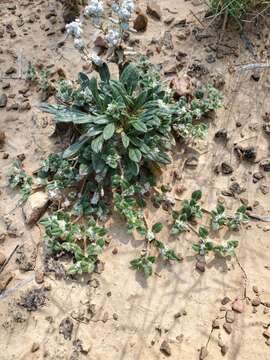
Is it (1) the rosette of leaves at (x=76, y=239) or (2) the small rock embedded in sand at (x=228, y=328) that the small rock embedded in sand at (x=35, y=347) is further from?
(2) the small rock embedded in sand at (x=228, y=328)

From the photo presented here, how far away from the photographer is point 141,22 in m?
4.06

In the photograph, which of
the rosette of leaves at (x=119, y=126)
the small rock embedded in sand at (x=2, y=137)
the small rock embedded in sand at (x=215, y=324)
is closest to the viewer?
the small rock embedded in sand at (x=215, y=324)

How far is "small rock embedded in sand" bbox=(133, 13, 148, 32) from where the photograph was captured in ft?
13.3

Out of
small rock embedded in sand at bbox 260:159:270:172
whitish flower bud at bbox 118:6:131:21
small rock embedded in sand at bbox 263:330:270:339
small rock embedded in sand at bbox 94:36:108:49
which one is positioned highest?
whitish flower bud at bbox 118:6:131:21

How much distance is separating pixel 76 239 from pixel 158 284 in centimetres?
63

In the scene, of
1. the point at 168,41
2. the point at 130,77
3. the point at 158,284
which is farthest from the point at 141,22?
the point at 158,284

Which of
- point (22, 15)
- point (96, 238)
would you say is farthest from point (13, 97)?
point (96, 238)

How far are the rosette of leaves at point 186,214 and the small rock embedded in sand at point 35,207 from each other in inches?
36.6

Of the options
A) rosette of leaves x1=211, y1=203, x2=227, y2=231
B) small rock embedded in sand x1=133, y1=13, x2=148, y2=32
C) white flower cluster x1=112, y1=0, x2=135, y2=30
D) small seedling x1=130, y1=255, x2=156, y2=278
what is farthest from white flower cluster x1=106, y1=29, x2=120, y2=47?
small seedling x1=130, y1=255, x2=156, y2=278

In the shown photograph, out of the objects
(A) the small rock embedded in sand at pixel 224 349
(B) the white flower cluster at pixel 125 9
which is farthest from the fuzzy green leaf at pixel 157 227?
(B) the white flower cluster at pixel 125 9

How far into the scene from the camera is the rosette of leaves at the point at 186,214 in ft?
9.90

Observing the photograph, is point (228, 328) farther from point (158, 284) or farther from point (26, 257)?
point (26, 257)

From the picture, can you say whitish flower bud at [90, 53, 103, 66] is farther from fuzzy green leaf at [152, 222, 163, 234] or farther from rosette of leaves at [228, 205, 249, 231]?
rosette of leaves at [228, 205, 249, 231]

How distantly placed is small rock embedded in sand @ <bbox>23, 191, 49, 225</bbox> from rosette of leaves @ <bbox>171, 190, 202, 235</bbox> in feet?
3.05
